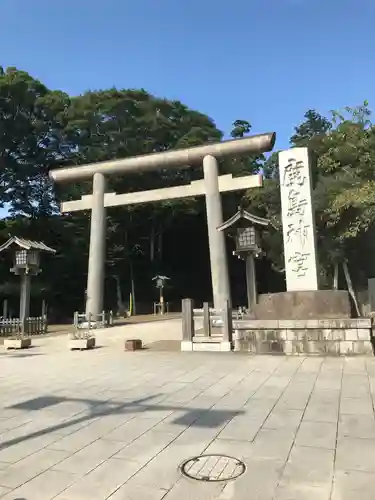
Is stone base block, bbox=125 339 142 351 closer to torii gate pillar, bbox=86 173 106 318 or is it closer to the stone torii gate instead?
the stone torii gate

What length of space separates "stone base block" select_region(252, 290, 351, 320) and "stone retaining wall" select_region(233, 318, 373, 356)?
0.37 m

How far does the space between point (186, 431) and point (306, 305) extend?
604cm

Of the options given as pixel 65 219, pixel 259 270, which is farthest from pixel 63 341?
pixel 259 270

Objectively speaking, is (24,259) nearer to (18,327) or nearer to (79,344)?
(18,327)

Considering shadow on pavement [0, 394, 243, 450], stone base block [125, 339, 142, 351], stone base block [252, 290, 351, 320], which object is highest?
stone base block [252, 290, 351, 320]

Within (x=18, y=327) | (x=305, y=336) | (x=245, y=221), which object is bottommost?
(x=305, y=336)

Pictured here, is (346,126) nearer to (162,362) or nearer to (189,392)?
(162,362)

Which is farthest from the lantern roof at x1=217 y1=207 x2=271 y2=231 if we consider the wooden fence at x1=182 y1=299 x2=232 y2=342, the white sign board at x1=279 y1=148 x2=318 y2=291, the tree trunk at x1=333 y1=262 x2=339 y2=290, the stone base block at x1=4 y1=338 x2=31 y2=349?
the tree trunk at x1=333 y1=262 x2=339 y2=290

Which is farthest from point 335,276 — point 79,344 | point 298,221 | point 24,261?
point 79,344

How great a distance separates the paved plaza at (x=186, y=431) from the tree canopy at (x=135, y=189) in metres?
15.8

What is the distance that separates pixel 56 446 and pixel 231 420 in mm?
1841

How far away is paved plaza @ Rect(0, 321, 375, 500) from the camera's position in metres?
2.92

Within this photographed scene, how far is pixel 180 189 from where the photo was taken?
20.0 metres

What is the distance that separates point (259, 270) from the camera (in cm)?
3519
